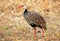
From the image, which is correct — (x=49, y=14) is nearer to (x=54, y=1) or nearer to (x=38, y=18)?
(x=54, y=1)

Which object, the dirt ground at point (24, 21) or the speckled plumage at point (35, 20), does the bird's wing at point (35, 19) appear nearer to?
the speckled plumage at point (35, 20)

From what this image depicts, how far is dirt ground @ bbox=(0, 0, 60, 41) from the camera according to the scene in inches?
286

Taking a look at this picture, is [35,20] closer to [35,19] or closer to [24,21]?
[35,19]

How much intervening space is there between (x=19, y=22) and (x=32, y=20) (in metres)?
1.34

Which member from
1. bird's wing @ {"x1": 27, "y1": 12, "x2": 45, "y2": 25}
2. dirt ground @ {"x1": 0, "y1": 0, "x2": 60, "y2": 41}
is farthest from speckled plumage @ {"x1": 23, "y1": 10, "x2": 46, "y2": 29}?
dirt ground @ {"x1": 0, "y1": 0, "x2": 60, "y2": 41}

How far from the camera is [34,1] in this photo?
32.0ft

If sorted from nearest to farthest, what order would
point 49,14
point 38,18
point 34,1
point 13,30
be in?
point 38,18 → point 13,30 → point 49,14 → point 34,1

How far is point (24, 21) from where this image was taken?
28.1 feet

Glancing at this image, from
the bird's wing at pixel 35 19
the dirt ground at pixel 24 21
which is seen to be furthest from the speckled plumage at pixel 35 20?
the dirt ground at pixel 24 21

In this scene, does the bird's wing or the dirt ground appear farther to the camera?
the dirt ground

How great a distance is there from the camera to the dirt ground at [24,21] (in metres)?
7.26

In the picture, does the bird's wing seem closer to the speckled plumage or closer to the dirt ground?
the speckled plumage

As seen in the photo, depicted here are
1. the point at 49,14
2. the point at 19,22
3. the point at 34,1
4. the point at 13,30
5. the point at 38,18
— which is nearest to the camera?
the point at 38,18

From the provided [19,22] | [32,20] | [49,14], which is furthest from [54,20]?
[32,20]
